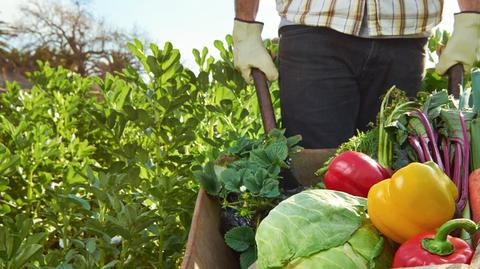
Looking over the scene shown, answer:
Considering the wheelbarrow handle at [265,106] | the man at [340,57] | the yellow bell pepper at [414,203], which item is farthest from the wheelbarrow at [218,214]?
the yellow bell pepper at [414,203]

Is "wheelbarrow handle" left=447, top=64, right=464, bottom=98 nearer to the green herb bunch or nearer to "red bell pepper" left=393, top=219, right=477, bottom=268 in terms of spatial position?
the green herb bunch

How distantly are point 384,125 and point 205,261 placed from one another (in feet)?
2.05

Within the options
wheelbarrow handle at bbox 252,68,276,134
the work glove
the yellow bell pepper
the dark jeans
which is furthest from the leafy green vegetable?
the work glove

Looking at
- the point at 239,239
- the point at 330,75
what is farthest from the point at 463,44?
the point at 239,239

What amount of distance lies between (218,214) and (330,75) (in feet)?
3.20

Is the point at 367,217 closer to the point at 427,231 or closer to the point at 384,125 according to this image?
the point at 427,231

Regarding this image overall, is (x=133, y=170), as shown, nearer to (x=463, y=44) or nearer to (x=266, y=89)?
(x=266, y=89)

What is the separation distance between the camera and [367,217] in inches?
55.0

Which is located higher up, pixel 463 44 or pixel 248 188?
pixel 463 44

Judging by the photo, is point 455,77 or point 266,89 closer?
point 266,89

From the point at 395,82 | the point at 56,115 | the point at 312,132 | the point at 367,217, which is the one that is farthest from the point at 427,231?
the point at 56,115

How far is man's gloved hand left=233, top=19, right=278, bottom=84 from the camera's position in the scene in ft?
9.00

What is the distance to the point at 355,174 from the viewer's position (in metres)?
1.57

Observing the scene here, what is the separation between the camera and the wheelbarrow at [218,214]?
5.01 feet
